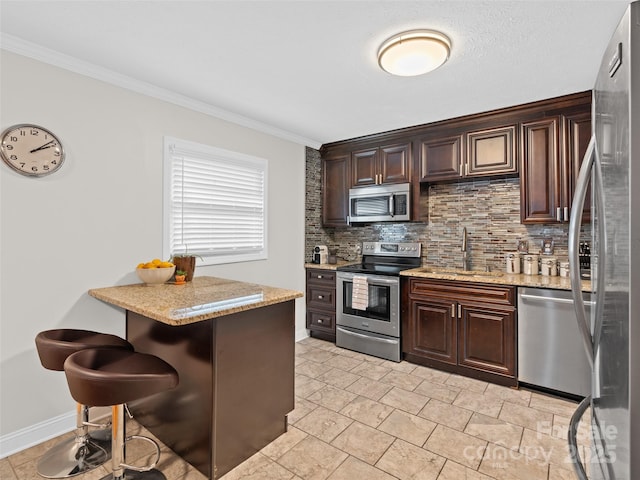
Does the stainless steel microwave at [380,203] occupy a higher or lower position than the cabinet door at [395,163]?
lower

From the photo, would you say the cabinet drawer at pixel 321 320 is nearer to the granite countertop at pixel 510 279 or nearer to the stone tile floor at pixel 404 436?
the stone tile floor at pixel 404 436

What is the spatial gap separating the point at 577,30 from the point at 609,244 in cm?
176

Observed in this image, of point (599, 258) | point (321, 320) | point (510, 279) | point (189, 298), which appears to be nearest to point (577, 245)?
point (599, 258)

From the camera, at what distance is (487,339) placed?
3.01 metres

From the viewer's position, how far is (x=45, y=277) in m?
2.22

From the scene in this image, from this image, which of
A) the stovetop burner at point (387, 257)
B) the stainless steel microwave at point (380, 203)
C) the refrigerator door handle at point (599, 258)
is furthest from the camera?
the stovetop burner at point (387, 257)

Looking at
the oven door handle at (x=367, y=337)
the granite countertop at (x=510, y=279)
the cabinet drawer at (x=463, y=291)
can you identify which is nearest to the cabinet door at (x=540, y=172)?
the granite countertop at (x=510, y=279)

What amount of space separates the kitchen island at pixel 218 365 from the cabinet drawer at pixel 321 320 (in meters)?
1.80

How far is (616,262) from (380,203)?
10.3 ft

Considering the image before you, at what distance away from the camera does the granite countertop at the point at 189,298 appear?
170cm

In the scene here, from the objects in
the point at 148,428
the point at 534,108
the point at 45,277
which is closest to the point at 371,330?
the point at 148,428

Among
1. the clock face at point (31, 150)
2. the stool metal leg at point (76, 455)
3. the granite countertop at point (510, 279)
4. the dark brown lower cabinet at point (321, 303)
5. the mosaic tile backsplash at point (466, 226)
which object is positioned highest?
the clock face at point (31, 150)

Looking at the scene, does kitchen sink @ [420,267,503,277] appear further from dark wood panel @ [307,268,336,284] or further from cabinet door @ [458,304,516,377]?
dark wood panel @ [307,268,336,284]

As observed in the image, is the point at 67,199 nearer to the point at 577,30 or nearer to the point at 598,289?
the point at 598,289
